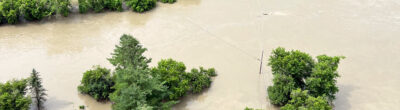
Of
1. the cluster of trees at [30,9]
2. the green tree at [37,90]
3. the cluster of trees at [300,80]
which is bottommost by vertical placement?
the green tree at [37,90]

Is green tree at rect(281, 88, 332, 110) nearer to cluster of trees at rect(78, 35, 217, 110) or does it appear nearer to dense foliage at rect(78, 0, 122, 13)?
cluster of trees at rect(78, 35, 217, 110)

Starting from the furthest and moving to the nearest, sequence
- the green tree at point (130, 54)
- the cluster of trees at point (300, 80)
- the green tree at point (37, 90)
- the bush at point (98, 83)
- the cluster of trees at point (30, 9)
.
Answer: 1. the cluster of trees at point (30, 9)
2. the bush at point (98, 83)
3. the green tree at point (130, 54)
4. the green tree at point (37, 90)
5. the cluster of trees at point (300, 80)

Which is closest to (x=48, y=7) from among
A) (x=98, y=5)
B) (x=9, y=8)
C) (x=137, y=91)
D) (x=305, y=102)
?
(x=9, y=8)

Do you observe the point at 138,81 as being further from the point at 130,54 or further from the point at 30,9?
the point at 30,9

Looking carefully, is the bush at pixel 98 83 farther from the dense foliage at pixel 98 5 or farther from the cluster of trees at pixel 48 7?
the dense foliage at pixel 98 5

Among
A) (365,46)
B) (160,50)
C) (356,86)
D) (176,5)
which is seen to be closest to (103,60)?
(160,50)

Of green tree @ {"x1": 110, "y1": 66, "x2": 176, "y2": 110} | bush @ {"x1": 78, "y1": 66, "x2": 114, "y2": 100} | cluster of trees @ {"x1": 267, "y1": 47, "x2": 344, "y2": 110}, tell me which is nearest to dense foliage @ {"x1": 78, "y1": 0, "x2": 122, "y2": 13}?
bush @ {"x1": 78, "y1": 66, "x2": 114, "y2": 100}

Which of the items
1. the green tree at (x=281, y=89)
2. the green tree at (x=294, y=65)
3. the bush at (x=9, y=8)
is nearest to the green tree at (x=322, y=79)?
the green tree at (x=294, y=65)
